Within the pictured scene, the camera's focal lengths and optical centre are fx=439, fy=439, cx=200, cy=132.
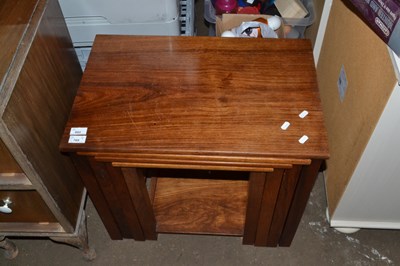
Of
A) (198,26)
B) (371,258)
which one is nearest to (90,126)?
(371,258)

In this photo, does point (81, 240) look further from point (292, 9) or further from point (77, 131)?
point (292, 9)

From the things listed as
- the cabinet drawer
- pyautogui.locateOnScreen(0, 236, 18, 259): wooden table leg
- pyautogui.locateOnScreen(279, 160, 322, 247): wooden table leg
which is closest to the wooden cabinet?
the cabinet drawer

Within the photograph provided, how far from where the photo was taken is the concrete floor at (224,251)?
4.17ft

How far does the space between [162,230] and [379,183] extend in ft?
1.91

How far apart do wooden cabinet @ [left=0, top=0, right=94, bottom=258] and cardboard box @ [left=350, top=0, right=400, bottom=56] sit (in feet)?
2.21

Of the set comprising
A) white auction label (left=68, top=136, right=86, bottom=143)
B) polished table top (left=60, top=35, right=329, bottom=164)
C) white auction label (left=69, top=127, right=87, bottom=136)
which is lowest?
white auction label (left=68, top=136, right=86, bottom=143)

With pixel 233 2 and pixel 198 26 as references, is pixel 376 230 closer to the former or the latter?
pixel 233 2

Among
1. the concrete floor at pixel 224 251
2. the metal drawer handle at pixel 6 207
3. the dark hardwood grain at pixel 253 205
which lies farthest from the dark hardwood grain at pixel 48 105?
the dark hardwood grain at pixel 253 205

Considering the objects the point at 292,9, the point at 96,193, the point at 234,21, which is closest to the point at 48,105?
the point at 96,193

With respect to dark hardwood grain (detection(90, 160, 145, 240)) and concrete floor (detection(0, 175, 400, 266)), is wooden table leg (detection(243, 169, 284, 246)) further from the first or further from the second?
dark hardwood grain (detection(90, 160, 145, 240))

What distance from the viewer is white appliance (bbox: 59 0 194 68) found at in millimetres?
Result: 1144

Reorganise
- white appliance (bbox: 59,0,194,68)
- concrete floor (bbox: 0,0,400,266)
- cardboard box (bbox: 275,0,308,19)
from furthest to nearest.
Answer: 1. cardboard box (bbox: 275,0,308,19)
2. concrete floor (bbox: 0,0,400,266)
3. white appliance (bbox: 59,0,194,68)

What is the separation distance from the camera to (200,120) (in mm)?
914

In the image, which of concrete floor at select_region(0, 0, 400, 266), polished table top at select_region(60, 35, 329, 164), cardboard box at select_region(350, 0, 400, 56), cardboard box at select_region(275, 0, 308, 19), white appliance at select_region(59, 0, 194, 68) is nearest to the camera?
cardboard box at select_region(350, 0, 400, 56)
